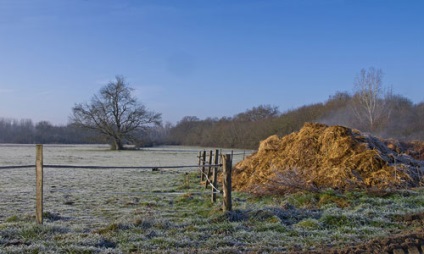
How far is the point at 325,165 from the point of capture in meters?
13.7

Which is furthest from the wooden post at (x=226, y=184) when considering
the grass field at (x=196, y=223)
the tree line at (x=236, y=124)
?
the tree line at (x=236, y=124)

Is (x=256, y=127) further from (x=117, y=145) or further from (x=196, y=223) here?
(x=196, y=223)

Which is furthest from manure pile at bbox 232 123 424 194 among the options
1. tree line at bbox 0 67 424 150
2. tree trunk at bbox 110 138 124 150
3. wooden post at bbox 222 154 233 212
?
tree trunk at bbox 110 138 124 150

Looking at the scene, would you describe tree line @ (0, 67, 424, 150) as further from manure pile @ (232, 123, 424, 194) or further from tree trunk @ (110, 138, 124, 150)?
manure pile @ (232, 123, 424, 194)

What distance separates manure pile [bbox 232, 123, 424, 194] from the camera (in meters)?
12.5

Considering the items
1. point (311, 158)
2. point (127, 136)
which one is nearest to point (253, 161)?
point (311, 158)

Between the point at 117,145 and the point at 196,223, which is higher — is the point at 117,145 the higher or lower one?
the higher one

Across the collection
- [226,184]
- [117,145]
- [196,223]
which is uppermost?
[117,145]

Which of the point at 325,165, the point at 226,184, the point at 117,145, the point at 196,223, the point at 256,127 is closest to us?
the point at 196,223

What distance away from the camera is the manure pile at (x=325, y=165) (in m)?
12.5

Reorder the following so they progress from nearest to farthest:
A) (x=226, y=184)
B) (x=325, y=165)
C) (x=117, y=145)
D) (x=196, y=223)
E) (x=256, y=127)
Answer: (x=196, y=223) → (x=226, y=184) → (x=325, y=165) → (x=117, y=145) → (x=256, y=127)

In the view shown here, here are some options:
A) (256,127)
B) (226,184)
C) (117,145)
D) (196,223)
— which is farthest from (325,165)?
(256,127)

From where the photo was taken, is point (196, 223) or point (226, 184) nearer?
point (196, 223)

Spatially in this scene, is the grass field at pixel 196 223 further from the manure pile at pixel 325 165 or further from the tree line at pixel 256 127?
the tree line at pixel 256 127
